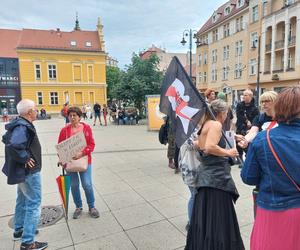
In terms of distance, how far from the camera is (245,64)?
33.2m

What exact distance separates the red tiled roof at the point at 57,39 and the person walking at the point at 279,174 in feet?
144

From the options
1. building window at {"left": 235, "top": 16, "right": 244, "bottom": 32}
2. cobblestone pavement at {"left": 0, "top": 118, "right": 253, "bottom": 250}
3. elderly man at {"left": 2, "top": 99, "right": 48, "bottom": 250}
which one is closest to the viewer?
elderly man at {"left": 2, "top": 99, "right": 48, "bottom": 250}

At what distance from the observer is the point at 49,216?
394cm

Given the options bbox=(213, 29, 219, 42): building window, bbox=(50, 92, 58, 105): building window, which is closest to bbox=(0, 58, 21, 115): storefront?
bbox=(50, 92, 58, 105): building window

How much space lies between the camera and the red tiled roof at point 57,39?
40.5 metres

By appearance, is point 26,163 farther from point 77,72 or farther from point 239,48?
point 77,72

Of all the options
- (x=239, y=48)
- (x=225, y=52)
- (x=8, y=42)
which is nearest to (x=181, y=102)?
(x=239, y=48)

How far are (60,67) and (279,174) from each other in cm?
4399

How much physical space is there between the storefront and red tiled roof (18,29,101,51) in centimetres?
634

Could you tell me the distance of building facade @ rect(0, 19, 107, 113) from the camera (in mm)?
40375

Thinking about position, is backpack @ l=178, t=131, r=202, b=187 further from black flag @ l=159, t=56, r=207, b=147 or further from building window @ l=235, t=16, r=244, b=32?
building window @ l=235, t=16, r=244, b=32

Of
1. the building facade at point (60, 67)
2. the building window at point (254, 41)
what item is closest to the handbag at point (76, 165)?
the building window at point (254, 41)

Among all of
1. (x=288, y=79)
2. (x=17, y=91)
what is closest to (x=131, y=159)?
(x=288, y=79)

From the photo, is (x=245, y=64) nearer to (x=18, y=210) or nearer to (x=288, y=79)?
(x=288, y=79)
